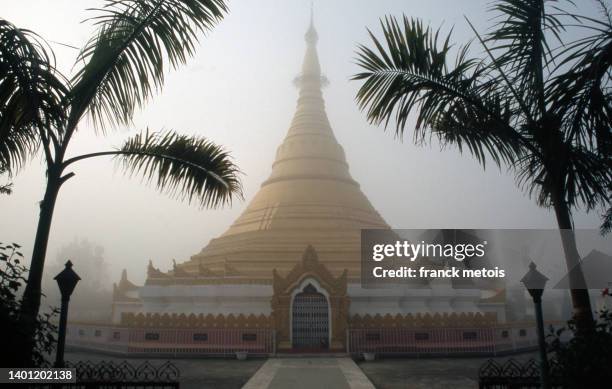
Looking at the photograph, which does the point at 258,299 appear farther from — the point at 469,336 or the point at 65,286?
the point at 65,286

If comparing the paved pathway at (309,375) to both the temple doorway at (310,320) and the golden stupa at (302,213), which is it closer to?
the temple doorway at (310,320)

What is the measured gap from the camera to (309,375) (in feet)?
41.4

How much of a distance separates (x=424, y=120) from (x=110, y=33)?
427cm

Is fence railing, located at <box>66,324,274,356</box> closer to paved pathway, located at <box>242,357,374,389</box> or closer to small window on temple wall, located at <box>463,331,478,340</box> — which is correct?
paved pathway, located at <box>242,357,374,389</box>

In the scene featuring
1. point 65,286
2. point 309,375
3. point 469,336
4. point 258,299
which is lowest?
point 309,375

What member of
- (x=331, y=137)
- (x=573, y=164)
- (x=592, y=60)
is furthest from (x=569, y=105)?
(x=331, y=137)

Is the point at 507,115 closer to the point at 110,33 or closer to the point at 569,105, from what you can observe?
the point at 569,105

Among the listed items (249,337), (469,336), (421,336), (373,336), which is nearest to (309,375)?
(249,337)

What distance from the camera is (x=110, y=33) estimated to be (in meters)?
6.05

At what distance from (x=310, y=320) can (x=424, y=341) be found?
4369 mm

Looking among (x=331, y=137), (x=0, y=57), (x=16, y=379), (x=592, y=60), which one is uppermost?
(x=331, y=137)

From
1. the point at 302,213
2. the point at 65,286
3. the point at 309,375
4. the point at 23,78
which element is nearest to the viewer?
the point at 23,78

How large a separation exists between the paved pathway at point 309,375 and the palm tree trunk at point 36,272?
20.7 feet

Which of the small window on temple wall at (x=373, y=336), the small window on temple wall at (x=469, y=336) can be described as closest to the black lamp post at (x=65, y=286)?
the small window on temple wall at (x=373, y=336)
